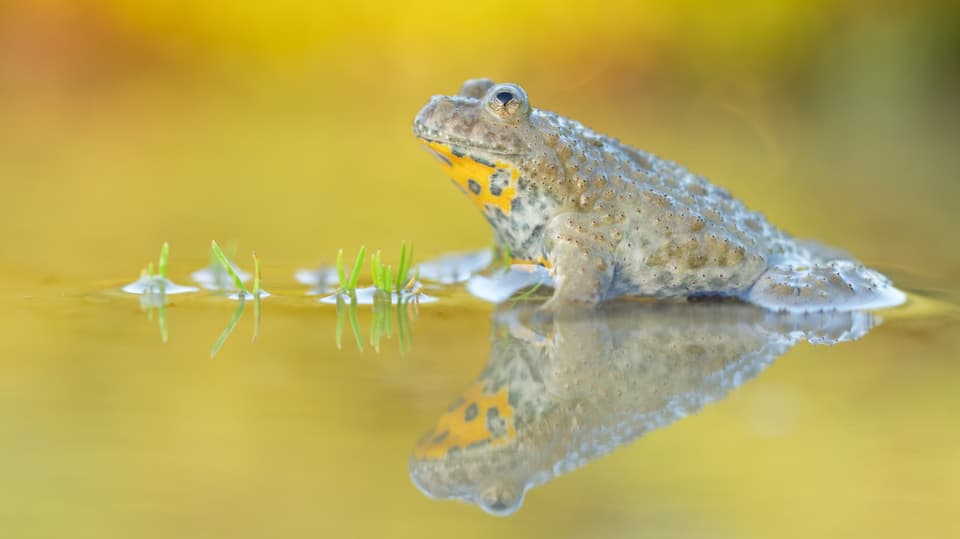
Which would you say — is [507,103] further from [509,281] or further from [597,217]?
[509,281]

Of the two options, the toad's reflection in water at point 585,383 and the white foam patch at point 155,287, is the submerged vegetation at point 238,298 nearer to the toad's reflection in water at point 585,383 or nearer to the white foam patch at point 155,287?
the white foam patch at point 155,287

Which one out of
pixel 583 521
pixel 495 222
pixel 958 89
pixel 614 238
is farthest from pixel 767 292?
pixel 958 89

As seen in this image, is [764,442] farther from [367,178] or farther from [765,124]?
[765,124]

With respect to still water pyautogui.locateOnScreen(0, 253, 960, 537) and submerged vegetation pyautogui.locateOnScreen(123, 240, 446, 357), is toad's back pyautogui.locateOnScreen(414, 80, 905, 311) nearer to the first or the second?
still water pyautogui.locateOnScreen(0, 253, 960, 537)

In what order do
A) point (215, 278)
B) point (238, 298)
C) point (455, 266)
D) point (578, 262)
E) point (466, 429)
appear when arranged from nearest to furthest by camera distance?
1. point (466, 429)
2. point (578, 262)
3. point (238, 298)
4. point (215, 278)
5. point (455, 266)

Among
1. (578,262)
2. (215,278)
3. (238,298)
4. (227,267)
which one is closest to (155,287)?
(215,278)

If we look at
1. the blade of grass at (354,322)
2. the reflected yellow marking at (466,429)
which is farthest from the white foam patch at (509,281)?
the reflected yellow marking at (466,429)
